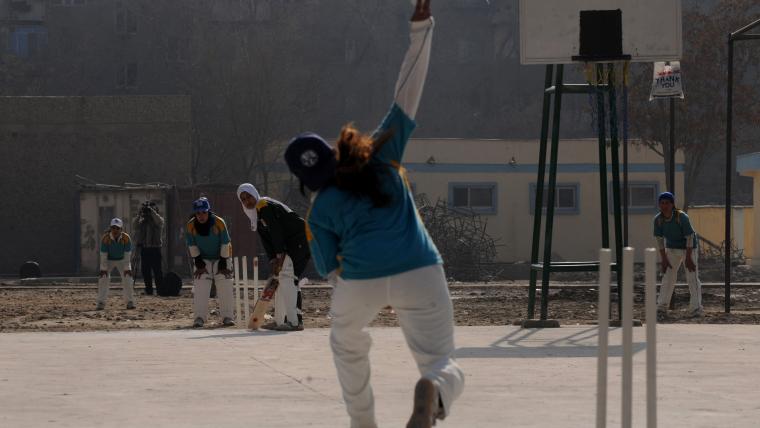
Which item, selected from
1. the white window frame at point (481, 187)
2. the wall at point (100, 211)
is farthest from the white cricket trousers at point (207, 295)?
the white window frame at point (481, 187)

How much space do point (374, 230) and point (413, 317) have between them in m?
0.44

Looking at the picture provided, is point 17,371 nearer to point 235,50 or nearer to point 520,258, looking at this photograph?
point 520,258

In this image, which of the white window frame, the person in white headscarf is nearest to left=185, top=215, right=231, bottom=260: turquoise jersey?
the person in white headscarf

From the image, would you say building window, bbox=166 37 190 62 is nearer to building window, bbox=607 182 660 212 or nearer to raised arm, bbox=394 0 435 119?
building window, bbox=607 182 660 212

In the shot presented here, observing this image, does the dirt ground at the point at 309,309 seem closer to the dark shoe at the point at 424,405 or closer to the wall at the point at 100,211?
the wall at the point at 100,211

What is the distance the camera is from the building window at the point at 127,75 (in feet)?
255

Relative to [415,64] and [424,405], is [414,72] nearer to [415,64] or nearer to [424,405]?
[415,64]

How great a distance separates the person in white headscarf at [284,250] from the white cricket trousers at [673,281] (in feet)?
20.5

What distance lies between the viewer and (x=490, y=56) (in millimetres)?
86125

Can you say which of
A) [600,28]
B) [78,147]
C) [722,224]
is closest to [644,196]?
[722,224]

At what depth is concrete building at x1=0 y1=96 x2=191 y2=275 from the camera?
1740 inches

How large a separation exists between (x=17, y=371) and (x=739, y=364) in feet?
19.3

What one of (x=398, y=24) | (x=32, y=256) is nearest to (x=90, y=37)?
(x=398, y=24)

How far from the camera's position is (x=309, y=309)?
22.0 metres
